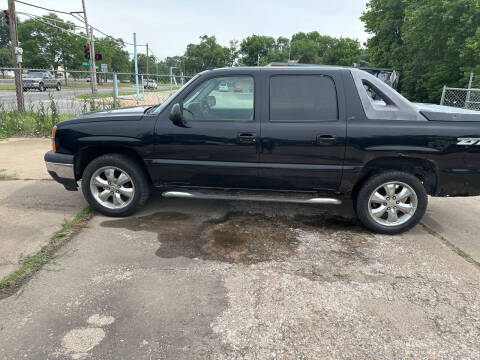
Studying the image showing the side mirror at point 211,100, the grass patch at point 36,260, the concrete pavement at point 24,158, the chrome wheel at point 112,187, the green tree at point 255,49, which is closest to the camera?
the grass patch at point 36,260

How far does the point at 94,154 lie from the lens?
4.37 m

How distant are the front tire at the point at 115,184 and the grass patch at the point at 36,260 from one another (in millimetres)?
342

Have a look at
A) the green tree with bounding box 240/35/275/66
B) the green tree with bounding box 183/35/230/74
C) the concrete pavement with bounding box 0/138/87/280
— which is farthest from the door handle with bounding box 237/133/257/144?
the green tree with bounding box 240/35/275/66

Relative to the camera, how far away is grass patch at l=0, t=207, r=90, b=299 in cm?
286

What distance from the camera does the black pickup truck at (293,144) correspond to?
3.71 meters

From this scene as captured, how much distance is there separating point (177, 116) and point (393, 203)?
2590 millimetres

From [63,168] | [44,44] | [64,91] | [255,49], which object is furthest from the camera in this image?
[255,49]

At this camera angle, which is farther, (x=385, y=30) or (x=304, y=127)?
(x=385, y=30)

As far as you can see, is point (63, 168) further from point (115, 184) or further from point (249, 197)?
point (249, 197)

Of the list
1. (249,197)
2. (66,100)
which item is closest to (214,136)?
(249,197)

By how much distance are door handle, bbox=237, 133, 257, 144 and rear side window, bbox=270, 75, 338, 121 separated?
281 mm

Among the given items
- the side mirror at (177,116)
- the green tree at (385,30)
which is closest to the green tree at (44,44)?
the green tree at (385,30)

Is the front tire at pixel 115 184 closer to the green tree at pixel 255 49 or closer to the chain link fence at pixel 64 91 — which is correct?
the chain link fence at pixel 64 91

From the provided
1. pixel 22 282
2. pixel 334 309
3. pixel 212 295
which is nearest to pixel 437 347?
pixel 334 309
